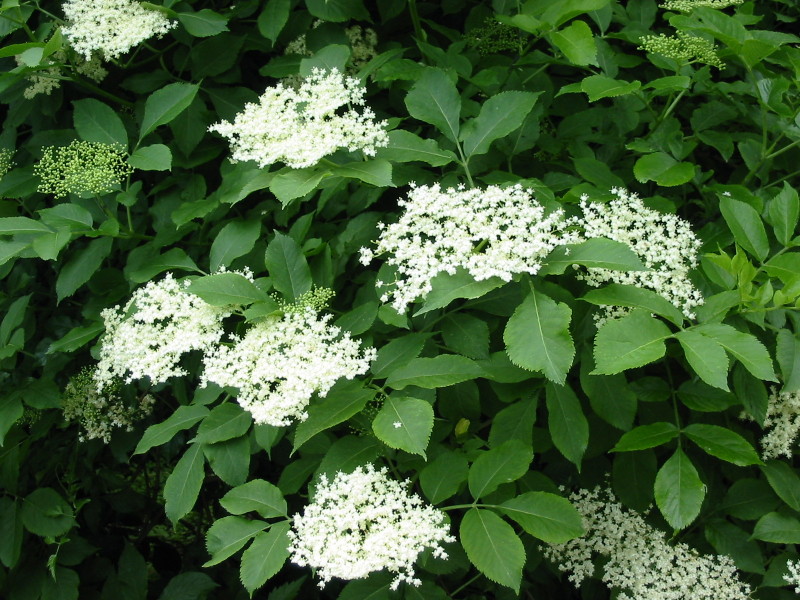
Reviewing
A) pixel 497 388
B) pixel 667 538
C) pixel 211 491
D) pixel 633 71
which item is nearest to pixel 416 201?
pixel 497 388

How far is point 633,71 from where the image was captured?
3.23 m

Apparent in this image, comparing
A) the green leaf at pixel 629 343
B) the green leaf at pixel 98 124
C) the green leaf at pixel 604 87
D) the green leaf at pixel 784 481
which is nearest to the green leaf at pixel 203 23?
the green leaf at pixel 98 124

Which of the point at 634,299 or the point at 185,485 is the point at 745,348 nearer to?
the point at 634,299

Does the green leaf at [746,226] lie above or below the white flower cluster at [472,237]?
below

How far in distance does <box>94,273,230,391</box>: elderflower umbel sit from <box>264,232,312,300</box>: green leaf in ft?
0.69

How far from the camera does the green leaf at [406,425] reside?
187cm

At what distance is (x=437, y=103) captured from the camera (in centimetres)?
241

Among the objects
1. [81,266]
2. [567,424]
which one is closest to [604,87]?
[567,424]

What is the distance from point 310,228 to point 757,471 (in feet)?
5.96

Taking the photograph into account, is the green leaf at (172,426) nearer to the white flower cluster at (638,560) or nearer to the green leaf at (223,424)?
the green leaf at (223,424)

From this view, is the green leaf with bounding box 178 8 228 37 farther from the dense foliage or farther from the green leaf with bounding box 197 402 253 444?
the green leaf with bounding box 197 402 253 444

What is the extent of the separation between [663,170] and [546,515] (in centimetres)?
117

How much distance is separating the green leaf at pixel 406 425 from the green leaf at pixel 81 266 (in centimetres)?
137

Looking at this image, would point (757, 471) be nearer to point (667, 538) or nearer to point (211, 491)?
point (667, 538)
